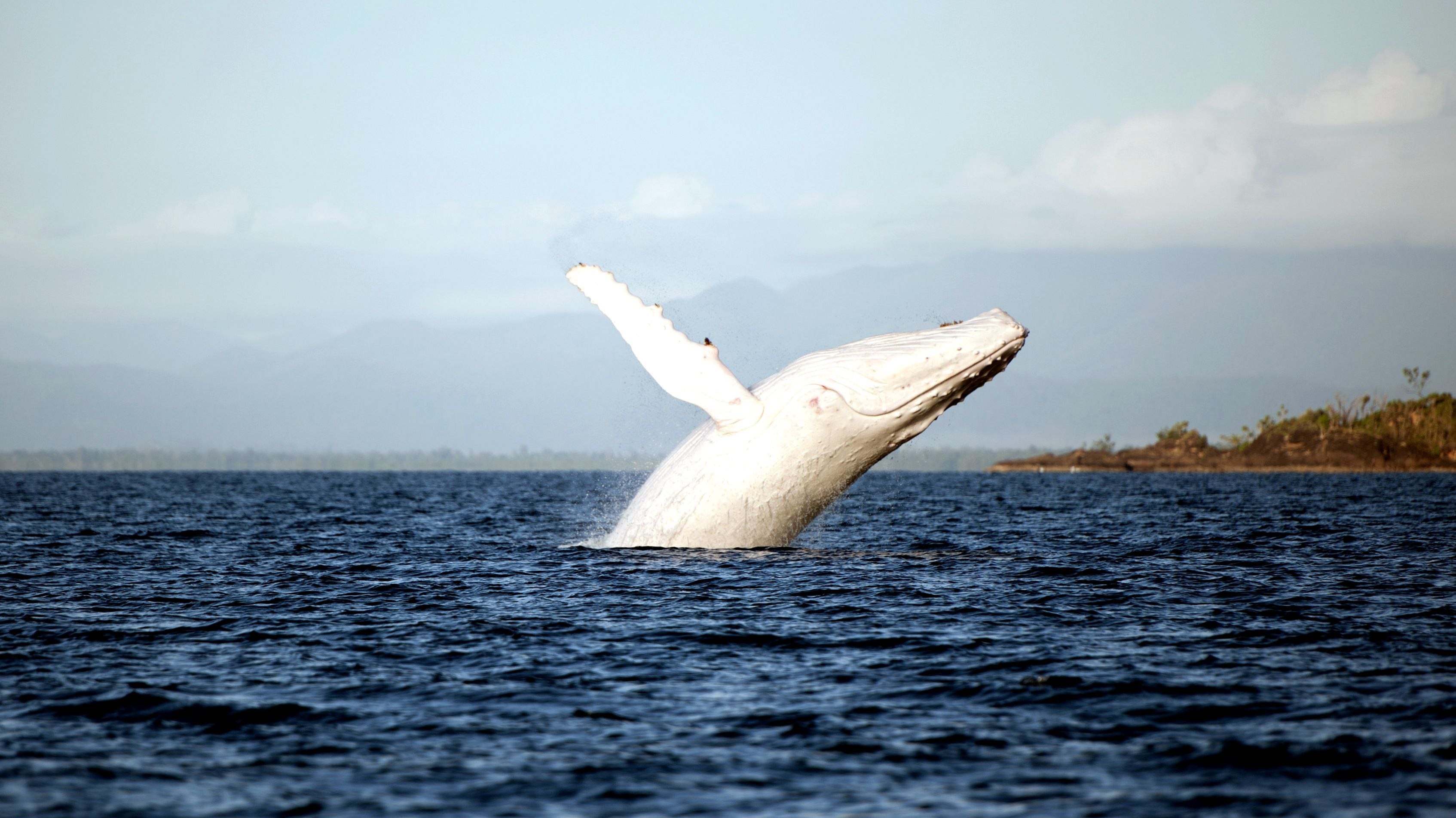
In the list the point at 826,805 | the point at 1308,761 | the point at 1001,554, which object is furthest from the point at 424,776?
the point at 1001,554

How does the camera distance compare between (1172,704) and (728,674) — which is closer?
(1172,704)

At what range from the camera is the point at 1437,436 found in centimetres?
10731

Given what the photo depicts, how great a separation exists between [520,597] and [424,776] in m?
6.69

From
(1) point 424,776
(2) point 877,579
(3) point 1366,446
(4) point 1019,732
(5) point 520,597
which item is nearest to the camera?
(1) point 424,776

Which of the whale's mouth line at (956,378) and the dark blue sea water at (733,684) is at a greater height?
the whale's mouth line at (956,378)

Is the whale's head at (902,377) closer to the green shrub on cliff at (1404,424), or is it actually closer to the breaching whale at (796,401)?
the breaching whale at (796,401)

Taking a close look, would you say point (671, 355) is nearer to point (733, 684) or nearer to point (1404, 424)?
point (733, 684)

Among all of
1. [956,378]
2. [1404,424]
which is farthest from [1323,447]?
[956,378]

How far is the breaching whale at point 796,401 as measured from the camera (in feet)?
42.5

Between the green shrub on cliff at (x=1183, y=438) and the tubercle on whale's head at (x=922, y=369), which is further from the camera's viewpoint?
the green shrub on cliff at (x=1183, y=438)

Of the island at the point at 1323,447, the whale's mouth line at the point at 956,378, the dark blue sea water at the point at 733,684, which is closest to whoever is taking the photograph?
the dark blue sea water at the point at 733,684

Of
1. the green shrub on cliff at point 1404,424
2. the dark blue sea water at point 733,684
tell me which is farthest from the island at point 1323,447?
the dark blue sea water at point 733,684

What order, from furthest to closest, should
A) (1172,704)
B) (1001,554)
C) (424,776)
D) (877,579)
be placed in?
(1001,554), (877,579), (1172,704), (424,776)

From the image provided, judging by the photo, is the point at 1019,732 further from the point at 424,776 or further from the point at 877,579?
the point at 877,579
